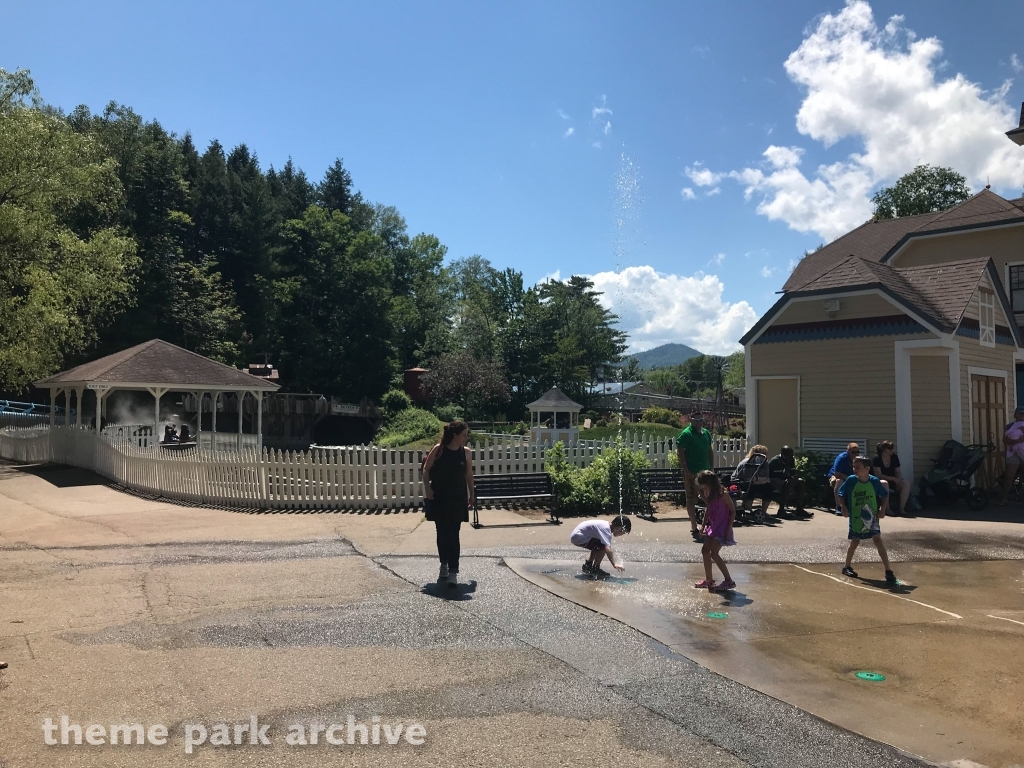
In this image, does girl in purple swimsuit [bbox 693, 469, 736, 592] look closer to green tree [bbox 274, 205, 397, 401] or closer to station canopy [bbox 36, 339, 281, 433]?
station canopy [bbox 36, 339, 281, 433]

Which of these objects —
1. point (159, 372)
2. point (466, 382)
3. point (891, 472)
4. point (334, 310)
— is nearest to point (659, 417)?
point (466, 382)

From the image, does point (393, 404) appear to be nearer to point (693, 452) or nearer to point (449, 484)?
point (693, 452)

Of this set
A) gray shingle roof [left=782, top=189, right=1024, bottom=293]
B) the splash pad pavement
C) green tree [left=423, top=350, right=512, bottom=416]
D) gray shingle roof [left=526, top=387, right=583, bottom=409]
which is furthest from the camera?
green tree [left=423, top=350, right=512, bottom=416]

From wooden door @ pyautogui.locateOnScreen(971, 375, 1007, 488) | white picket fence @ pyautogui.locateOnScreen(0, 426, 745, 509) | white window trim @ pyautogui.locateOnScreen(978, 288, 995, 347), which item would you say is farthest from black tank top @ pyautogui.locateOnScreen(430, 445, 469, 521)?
white window trim @ pyautogui.locateOnScreen(978, 288, 995, 347)

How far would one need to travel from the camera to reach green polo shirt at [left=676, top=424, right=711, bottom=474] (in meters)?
11.4

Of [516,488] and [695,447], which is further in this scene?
[516,488]

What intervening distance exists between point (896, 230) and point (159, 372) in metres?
26.7

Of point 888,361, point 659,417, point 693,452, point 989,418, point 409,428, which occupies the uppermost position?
point 888,361

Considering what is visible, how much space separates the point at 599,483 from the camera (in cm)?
1359

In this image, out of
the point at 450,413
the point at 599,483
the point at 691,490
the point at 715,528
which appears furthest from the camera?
the point at 450,413

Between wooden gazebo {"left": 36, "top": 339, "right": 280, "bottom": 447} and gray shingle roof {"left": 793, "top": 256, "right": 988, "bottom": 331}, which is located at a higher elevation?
gray shingle roof {"left": 793, "top": 256, "right": 988, "bottom": 331}

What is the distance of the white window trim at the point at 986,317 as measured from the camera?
16828 millimetres

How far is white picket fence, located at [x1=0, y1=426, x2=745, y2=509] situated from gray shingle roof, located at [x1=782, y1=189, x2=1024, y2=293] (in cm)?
1066

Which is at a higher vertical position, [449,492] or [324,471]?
[449,492]
